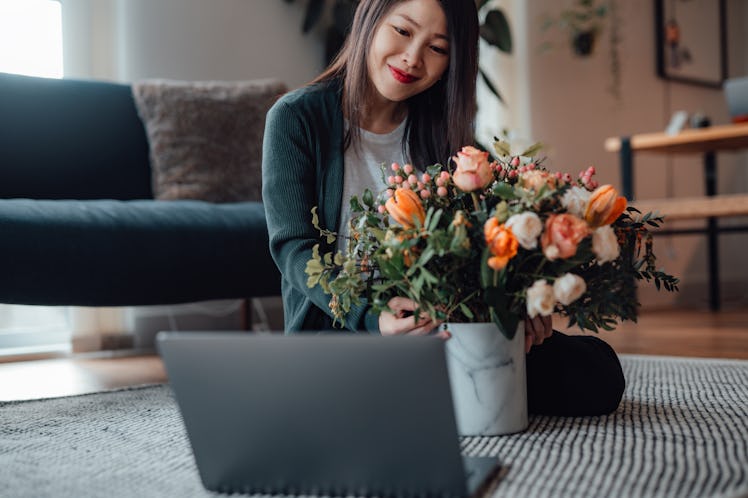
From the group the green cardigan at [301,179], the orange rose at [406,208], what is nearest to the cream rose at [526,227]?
the orange rose at [406,208]

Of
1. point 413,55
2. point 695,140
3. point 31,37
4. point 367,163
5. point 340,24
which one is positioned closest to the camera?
point 413,55

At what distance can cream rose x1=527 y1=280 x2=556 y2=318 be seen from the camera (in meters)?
0.92

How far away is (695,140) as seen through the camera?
322 cm

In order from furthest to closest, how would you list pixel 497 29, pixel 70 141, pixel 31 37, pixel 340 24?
pixel 497 29 < pixel 340 24 < pixel 31 37 < pixel 70 141

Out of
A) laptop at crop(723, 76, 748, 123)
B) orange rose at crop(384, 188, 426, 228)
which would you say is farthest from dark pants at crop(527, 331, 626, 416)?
laptop at crop(723, 76, 748, 123)

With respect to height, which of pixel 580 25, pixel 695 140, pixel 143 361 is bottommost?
pixel 143 361

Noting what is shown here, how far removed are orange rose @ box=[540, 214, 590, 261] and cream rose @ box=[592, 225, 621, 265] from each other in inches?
1.5

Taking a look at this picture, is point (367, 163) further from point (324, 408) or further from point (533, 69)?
point (533, 69)

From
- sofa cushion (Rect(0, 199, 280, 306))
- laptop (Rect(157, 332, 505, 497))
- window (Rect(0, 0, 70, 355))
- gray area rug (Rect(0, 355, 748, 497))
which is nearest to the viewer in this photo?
laptop (Rect(157, 332, 505, 497))

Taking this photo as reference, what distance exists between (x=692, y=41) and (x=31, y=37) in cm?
340

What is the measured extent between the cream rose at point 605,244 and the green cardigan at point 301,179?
402 mm

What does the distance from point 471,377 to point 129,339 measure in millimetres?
1794

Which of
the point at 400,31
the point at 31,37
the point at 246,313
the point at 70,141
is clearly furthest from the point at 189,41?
the point at 400,31

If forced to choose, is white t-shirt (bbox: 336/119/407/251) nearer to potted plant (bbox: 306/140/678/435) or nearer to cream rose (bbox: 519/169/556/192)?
potted plant (bbox: 306/140/678/435)
